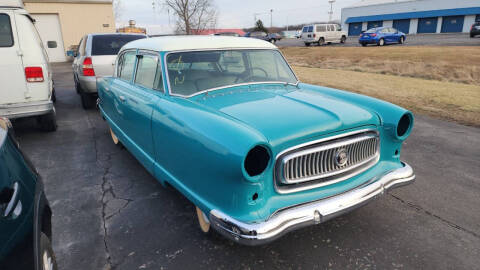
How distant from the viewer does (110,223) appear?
10.1ft

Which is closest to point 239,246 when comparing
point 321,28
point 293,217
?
point 293,217

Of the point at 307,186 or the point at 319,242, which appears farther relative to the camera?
the point at 319,242

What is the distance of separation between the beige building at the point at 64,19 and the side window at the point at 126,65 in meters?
18.3

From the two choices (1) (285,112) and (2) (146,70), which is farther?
(2) (146,70)

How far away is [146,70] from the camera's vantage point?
3.71 meters

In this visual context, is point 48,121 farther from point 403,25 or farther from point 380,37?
Result: point 403,25

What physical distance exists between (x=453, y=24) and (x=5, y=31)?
202 feet

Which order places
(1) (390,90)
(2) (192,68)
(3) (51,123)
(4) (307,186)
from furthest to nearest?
(1) (390,90) < (3) (51,123) < (2) (192,68) < (4) (307,186)

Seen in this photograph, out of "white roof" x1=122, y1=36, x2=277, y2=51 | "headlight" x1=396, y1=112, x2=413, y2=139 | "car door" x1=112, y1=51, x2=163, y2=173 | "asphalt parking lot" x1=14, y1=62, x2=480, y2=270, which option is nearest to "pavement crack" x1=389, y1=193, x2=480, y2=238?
"asphalt parking lot" x1=14, y1=62, x2=480, y2=270

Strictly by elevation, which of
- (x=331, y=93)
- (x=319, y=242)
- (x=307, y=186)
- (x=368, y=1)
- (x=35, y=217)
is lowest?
(x=319, y=242)

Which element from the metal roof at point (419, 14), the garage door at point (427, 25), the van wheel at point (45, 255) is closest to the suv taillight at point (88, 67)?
the van wheel at point (45, 255)

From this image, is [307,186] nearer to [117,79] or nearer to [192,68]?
[192,68]

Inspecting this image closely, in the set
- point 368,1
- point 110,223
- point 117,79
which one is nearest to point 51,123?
point 117,79

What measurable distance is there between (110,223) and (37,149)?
278 centimetres
